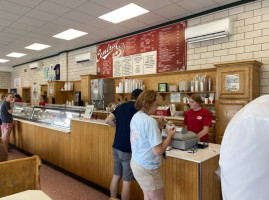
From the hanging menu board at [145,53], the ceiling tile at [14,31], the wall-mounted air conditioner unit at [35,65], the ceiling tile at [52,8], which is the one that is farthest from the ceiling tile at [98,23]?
the wall-mounted air conditioner unit at [35,65]

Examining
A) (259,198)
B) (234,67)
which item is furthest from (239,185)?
(234,67)

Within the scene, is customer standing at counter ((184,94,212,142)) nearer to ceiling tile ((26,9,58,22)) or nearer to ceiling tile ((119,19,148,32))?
ceiling tile ((119,19,148,32))

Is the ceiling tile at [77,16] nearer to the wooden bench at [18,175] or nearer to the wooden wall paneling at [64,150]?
the wooden wall paneling at [64,150]

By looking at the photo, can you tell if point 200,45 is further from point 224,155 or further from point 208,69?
point 224,155

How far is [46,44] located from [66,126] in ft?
17.1

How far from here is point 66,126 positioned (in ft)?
14.7

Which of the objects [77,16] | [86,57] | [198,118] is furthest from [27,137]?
[198,118]

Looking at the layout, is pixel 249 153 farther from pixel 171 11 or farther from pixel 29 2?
pixel 29 2

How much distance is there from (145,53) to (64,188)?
14.8 ft

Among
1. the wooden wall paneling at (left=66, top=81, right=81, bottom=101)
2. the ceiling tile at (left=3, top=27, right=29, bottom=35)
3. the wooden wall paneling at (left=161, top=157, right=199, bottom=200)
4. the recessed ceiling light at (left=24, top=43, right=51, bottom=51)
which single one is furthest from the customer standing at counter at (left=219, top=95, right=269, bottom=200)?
the recessed ceiling light at (left=24, top=43, right=51, bottom=51)

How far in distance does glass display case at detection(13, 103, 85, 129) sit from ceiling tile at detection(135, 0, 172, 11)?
269 cm

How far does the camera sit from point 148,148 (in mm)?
2010

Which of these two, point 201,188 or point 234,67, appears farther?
point 234,67

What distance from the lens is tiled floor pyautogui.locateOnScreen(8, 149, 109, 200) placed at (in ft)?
11.0
